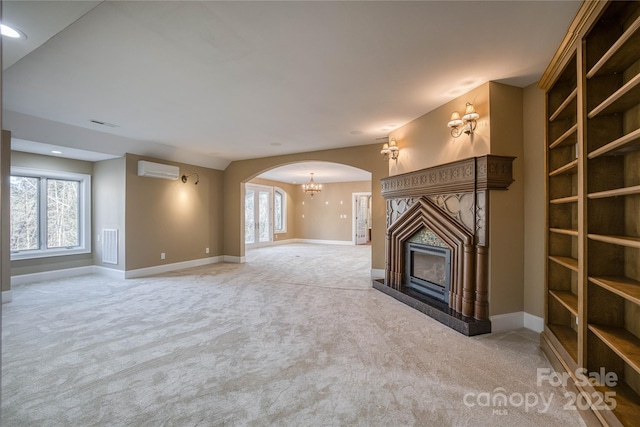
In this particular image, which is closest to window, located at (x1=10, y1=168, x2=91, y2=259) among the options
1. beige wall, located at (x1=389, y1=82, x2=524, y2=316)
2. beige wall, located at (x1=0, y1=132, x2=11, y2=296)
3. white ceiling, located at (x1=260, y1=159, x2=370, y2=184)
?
beige wall, located at (x1=0, y1=132, x2=11, y2=296)

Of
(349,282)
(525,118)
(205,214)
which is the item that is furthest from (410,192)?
(205,214)

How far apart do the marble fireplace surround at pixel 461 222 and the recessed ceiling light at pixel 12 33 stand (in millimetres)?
3958

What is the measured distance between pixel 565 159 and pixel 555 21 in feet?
4.04

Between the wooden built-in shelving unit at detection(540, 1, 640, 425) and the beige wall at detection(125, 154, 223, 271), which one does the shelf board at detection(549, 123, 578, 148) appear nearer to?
the wooden built-in shelving unit at detection(540, 1, 640, 425)

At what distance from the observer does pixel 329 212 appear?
11773mm

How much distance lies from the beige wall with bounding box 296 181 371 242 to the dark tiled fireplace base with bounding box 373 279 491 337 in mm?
6781

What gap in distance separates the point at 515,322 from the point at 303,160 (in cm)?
466

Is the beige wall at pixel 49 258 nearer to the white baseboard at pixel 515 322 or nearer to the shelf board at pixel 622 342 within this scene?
the white baseboard at pixel 515 322

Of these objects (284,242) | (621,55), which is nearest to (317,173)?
(284,242)

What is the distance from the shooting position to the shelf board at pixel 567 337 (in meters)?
2.49

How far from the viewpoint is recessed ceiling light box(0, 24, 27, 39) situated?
7.18 ft

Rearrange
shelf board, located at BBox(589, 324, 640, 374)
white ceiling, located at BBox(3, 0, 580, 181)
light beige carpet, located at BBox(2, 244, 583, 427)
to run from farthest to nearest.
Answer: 1. white ceiling, located at BBox(3, 0, 580, 181)
2. light beige carpet, located at BBox(2, 244, 583, 427)
3. shelf board, located at BBox(589, 324, 640, 374)

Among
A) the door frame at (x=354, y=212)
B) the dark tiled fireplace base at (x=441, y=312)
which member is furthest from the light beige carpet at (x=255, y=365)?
the door frame at (x=354, y=212)

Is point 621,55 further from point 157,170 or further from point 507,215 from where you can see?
point 157,170
